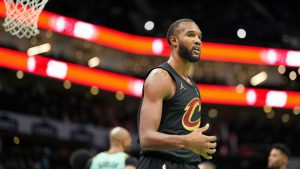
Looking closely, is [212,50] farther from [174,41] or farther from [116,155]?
[174,41]

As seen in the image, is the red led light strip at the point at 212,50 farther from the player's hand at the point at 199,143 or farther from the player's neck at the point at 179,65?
the player's hand at the point at 199,143

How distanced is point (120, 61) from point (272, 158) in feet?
83.1

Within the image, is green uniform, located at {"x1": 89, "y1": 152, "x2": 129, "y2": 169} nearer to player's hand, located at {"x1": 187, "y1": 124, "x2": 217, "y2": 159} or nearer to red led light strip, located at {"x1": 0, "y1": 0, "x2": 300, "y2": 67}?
player's hand, located at {"x1": 187, "y1": 124, "x2": 217, "y2": 159}

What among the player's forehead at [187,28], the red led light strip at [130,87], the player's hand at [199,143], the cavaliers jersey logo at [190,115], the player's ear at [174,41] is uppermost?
the red led light strip at [130,87]

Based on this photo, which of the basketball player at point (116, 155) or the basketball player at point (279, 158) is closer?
the basketball player at point (116, 155)

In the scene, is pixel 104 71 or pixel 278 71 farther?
pixel 278 71

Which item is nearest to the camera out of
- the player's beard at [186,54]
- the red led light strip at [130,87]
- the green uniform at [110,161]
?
the player's beard at [186,54]

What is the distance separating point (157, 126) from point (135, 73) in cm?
2837

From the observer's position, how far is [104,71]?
103 feet

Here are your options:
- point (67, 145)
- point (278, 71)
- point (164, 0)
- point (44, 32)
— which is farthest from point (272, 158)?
point (164, 0)

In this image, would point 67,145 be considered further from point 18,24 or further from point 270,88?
point 18,24

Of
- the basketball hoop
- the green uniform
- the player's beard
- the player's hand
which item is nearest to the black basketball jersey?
the player's beard

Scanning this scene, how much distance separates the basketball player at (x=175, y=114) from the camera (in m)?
4.75

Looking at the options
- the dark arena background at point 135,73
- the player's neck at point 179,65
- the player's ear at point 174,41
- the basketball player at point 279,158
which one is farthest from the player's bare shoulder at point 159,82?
the dark arena background at point 135,73
